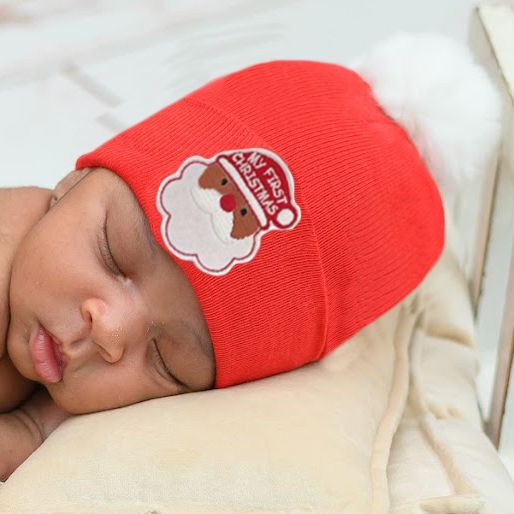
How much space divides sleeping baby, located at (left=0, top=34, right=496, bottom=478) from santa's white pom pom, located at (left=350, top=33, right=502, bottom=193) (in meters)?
0.06

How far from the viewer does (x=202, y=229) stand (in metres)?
1.06

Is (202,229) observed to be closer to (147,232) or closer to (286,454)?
(147,232)

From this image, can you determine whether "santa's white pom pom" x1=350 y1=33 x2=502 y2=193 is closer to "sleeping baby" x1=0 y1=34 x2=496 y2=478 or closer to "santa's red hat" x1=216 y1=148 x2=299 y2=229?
"sleeping baby" x1=0 y1=34 x2=496 y2=478

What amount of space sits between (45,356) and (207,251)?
0.23 metres

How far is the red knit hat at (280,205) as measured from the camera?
1.06 meters

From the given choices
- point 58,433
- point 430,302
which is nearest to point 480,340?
point 430,302

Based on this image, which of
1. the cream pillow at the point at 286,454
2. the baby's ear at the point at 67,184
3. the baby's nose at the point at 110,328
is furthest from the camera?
the baby's ear at the point at 67,184

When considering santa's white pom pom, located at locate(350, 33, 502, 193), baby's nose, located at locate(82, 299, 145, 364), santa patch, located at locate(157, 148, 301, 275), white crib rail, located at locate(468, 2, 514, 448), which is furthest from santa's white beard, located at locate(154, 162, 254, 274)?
white crib rail, located at locate(468, 2, 514, 448)

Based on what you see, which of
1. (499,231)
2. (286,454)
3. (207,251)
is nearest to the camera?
(286,454)

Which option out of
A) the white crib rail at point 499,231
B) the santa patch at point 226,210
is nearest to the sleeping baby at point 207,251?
the santa patch at point 226,210

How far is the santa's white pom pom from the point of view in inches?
47.6

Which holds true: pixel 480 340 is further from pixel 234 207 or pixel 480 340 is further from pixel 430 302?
pixel 234 207

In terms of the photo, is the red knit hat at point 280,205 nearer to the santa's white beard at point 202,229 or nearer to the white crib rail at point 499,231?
the santa's white beard at point 202,229

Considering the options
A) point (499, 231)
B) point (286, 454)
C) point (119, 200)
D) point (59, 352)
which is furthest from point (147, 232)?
point (499, 231)
